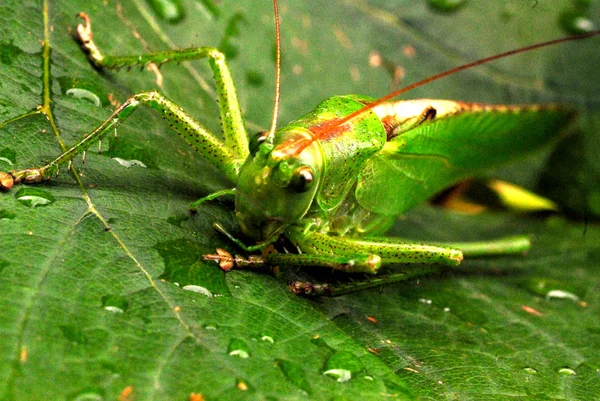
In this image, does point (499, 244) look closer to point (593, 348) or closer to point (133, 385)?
point (593, 348)

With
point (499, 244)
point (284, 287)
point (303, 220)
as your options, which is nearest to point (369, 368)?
point (284, 287)

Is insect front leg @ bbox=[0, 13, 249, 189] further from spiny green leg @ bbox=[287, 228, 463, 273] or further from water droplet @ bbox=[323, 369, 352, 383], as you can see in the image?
water droplet @ bbox=[323, 369, 352, 383]

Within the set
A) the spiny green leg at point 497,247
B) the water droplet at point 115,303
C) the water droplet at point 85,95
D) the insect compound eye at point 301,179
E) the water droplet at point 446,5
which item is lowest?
the spiny green leg at point 497,247

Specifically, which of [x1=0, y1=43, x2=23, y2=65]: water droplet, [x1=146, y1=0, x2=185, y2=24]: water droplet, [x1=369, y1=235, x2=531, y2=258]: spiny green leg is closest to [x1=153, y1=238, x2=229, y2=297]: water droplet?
[x1=0, y1=43, x2=23, y2=65]: water droplet

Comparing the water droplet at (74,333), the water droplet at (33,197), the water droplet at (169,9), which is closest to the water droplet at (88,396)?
the water droplet at (74,333)

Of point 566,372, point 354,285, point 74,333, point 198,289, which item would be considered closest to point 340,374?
point 198,289

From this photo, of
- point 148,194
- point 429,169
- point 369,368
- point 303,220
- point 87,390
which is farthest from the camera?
point 429,169

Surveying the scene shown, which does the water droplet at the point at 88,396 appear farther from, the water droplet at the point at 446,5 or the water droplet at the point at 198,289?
the water droplet at the point at 446,5
